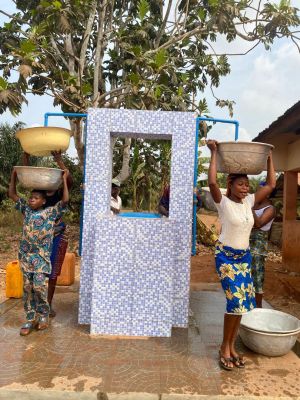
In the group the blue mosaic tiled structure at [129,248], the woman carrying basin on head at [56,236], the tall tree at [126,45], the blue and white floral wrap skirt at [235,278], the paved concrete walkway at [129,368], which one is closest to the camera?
the paved concrete walkway at [129,368]

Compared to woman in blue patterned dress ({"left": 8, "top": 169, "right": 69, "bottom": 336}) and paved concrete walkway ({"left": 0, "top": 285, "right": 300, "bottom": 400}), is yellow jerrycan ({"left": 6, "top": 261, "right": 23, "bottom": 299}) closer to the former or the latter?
paved concrete walkway ({"left": 0, "top": 285, "right": 300, "bottom": 400})

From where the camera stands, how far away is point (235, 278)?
9.95ft

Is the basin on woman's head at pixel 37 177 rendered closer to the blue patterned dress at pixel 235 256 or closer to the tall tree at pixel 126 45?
the blue patterned dress at pixel 235 256

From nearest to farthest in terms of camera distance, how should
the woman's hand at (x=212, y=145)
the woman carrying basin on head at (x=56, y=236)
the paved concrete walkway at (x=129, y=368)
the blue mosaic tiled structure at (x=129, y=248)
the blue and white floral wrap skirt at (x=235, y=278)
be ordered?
the paved concrete walkway at (x=129, y=368) → the blue and white floral wrap skirt at (x=235, y=278) → the woman's hand at (x=212, y=145) → the blue mosaic tiled structure at (x=129, y=248) → the woman carrying basin on head at (x=56, y=236)

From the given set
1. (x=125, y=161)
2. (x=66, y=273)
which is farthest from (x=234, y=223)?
(x=125, y=161)

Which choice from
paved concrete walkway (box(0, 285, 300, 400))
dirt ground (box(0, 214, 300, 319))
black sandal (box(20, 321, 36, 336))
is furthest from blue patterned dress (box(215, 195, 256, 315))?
dirt ground (box(0, 214, 300, 319))

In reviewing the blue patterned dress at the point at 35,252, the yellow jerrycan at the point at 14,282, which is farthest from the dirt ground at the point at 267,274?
the blue patterned dress at the point at 35,252

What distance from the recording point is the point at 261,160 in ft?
10.2

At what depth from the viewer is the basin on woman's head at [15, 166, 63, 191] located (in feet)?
11.9

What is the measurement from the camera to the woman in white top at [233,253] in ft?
9.93

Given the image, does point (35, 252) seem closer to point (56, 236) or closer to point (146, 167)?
point (56, 236)

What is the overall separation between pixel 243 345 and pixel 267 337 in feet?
1.51

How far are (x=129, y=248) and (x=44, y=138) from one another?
137 cm

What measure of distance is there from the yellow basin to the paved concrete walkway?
186 centimetres
